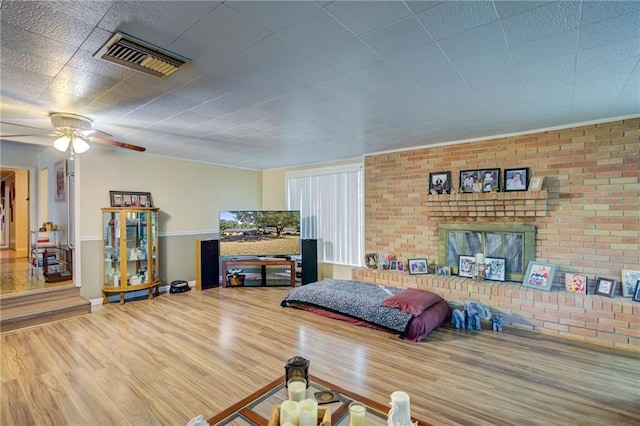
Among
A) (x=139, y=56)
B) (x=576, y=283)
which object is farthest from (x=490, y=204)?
(x=139, y=56)

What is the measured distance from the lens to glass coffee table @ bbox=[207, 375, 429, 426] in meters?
1.57

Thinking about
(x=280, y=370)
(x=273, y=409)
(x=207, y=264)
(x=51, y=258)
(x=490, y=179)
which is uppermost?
(x=490, y=179)

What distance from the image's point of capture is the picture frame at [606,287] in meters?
3.31

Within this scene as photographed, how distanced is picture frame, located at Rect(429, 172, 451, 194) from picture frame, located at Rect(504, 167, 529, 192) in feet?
2.37

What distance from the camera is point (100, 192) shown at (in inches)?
188

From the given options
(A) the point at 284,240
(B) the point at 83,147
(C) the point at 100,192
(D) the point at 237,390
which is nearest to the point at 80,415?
(D) the point at 237,390

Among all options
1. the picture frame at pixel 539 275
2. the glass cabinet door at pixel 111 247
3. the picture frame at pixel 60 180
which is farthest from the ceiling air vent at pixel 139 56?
the picture frame at pixel 539 275

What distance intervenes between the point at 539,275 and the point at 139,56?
4577 mm

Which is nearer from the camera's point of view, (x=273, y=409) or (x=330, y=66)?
(x=273, y=409)

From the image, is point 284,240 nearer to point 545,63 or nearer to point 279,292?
point 279,292

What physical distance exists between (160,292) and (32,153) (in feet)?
13.4

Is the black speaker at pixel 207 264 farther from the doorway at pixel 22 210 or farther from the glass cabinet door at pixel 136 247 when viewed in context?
the doorway at pixel 22 210

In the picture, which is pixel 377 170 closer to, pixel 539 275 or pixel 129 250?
pixel 539 275

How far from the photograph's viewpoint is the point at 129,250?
489 centimetres
